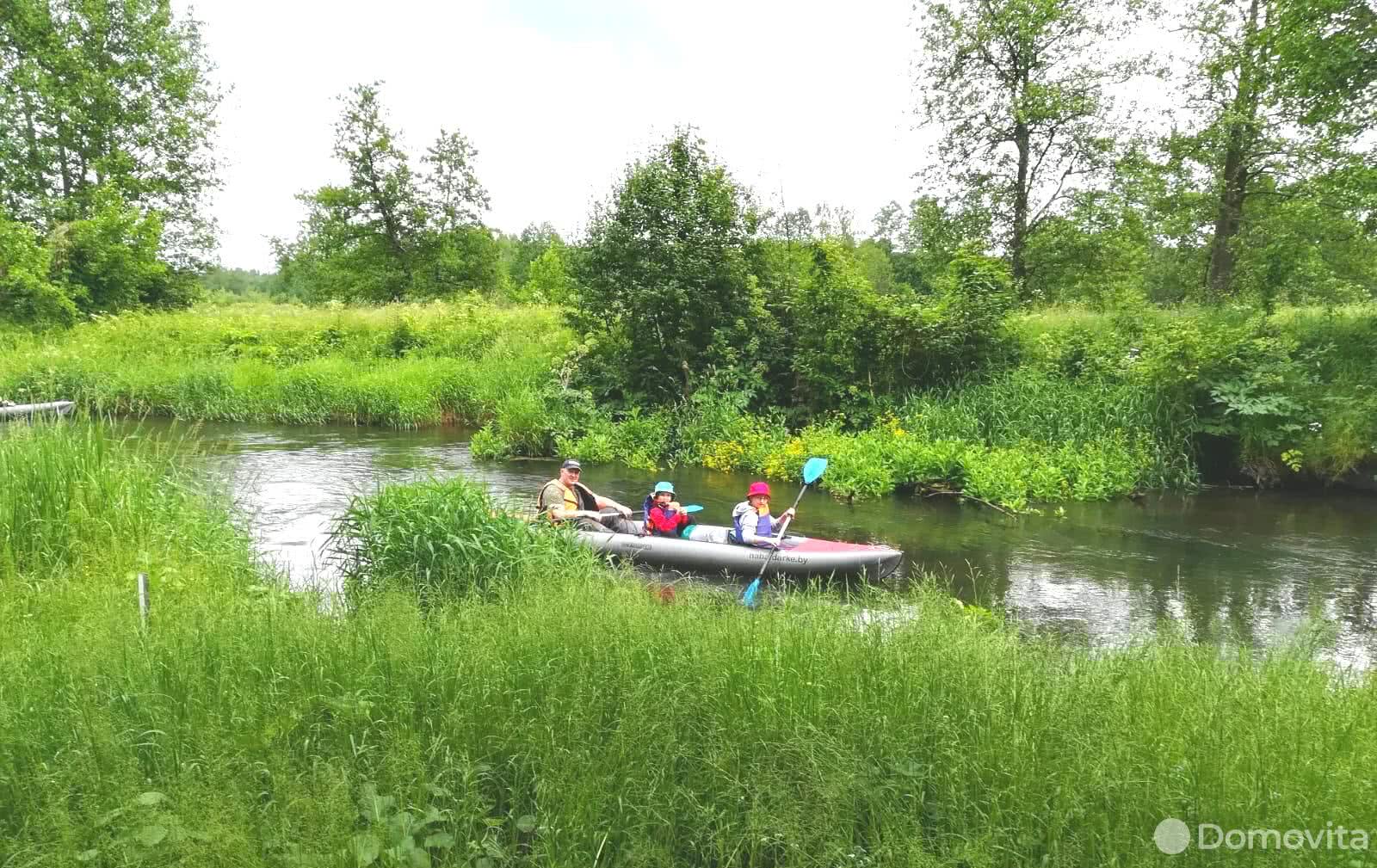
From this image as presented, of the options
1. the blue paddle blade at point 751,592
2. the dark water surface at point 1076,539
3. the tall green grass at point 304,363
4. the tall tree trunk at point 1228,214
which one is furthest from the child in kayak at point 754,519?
the tall tree trunk at point 1228,214

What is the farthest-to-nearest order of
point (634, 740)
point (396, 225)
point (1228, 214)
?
point (396, 225)
point (1228, 214)
point (634, 740)

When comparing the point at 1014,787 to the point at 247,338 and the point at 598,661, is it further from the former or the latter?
the point at 247,338

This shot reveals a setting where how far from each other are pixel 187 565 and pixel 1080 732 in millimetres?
4924

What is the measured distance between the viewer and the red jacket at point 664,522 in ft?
24.2

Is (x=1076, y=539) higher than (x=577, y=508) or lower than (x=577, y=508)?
lower

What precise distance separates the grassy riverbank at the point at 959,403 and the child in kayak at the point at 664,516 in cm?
370

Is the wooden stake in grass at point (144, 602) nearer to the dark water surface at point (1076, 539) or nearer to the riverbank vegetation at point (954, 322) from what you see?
the dark water surface at point (1076, 539)

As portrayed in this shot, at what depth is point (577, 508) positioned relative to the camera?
7.54m

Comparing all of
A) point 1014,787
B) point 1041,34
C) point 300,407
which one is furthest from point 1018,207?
point 1014,787

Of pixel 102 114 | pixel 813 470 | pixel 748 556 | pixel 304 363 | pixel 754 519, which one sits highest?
pixel 102 114

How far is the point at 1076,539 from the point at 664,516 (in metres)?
4.31

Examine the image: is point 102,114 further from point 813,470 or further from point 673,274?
point 813,470

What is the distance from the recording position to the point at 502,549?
5.54 metres

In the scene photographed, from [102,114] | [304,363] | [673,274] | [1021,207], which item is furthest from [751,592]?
[102,114]
